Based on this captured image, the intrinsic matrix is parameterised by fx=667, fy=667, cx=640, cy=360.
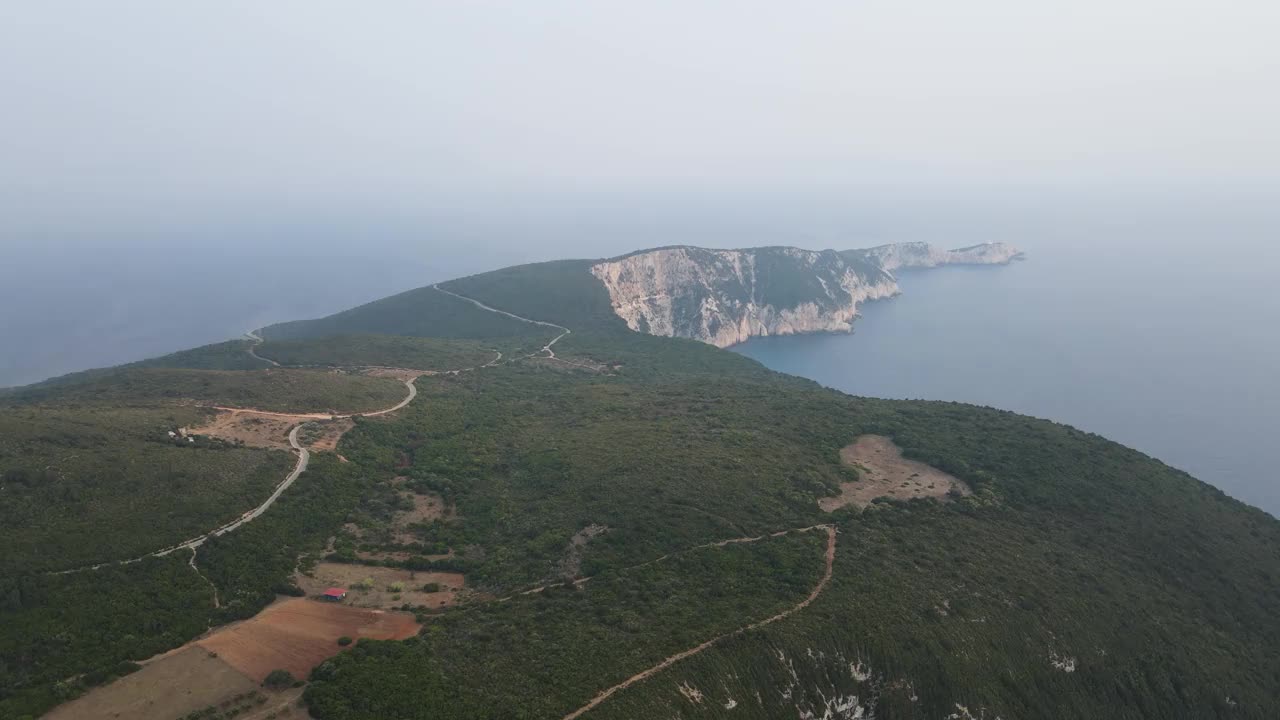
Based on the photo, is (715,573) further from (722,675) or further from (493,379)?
(493,379)

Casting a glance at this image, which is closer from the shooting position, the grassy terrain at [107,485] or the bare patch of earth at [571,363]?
the grassy terrain at [107,485]

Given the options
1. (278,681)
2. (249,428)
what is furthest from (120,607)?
(249,428)

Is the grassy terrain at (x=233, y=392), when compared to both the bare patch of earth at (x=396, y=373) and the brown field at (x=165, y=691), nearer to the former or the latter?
the bare patch of earth at (x=396, y=373)

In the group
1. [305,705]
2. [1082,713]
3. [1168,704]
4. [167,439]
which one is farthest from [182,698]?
[1168,704]

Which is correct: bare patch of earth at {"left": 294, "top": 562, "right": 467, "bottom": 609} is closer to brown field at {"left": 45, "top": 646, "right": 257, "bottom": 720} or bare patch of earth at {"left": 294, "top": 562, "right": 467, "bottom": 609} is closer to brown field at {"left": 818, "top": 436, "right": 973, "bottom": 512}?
brown field at {"left": 45, "top": 646, "right": 257, "bottom": 720}

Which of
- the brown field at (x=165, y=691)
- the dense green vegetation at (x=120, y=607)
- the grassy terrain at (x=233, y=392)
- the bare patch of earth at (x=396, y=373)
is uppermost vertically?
the grassy terrain at (x=233, y=392)

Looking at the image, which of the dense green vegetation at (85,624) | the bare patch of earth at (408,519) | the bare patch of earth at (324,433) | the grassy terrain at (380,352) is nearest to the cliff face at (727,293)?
the grassy terrain at (380,352)

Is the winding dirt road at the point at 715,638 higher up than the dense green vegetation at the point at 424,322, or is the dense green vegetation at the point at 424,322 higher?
the dense green vegetation at the point at 424,322
